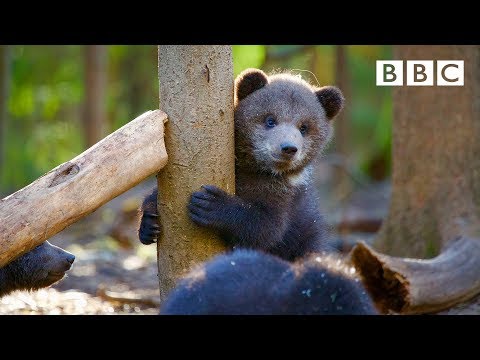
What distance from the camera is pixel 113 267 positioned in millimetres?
10430

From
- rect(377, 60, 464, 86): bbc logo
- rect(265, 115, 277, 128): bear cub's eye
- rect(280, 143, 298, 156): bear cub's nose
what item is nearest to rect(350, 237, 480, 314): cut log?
rect(280, 143, 298, 156): bear cub's nose

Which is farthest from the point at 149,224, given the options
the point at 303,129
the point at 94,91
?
the point at 94,91

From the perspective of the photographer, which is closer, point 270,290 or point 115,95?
point 270,290

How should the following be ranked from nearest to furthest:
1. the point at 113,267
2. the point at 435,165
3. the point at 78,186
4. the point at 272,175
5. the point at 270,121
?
the point at 78,186, the point at 272,175, the point at 270,121, the point at 435,165, the point at 113,267

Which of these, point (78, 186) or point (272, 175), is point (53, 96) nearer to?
point (272, 175)

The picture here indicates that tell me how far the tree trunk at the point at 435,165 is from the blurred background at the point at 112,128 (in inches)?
44.1

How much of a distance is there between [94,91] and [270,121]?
9.20 m

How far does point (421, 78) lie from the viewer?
825 cm

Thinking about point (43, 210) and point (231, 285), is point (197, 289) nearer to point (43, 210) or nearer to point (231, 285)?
point (231, 285)

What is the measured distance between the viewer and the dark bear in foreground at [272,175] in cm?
570

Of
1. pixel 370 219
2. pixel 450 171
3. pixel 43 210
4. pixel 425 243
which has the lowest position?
pixel 370 219

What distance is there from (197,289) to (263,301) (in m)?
0.39

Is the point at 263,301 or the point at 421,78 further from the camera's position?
the point at 421,78
